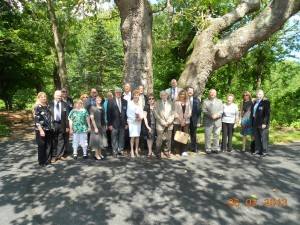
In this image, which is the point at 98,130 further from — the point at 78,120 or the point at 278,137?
the point at 278,137

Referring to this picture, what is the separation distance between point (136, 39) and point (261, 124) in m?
4.35

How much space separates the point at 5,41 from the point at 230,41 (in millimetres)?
13049

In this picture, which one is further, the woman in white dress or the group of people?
the woman in white dress

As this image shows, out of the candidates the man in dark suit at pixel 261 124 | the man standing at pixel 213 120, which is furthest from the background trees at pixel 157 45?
the man in dark suit at pixel 261 124

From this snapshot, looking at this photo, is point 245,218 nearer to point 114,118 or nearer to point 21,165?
point 114,118

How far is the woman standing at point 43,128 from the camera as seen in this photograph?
629 centimetres

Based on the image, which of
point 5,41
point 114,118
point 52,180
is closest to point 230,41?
point 114,118

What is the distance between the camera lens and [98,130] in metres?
7.01

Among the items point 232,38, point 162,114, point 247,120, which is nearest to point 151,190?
point 162,114

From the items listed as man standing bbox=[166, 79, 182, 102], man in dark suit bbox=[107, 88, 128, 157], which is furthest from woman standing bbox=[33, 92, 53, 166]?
man standing bbox=[166, 79, 182, 102]

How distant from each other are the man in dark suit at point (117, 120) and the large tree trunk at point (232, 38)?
2.13 meters

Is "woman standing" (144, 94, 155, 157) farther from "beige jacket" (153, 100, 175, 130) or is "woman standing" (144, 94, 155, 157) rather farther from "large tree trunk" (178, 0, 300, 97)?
"large tree trunk" (178, 0, 300, 97)

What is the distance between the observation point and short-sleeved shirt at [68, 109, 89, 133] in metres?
6.84

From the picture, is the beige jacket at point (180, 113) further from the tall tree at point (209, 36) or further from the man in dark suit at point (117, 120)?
the man in dark suit at point (117, 120)
